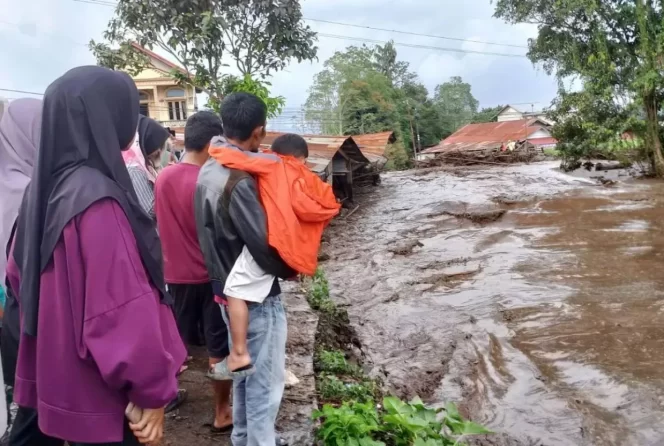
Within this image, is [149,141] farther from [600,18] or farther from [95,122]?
[600,18]

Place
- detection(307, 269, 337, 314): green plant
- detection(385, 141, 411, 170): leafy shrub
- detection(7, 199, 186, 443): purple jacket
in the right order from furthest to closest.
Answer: detection(385, 141, 411, 170): leafy shrub, detection(307, 269, 337, 314): green plant, detection(7, 199, 186, 443): purple jacket

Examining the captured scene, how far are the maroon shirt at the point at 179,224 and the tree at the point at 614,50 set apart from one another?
17.9 metres

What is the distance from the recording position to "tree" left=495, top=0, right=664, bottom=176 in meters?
17.4

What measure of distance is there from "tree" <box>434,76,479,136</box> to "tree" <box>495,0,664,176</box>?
35048mm

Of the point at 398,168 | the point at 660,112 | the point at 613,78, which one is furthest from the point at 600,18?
the point at 398,168

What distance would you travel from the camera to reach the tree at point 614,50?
17.4 metres

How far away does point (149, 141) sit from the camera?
12.5ft

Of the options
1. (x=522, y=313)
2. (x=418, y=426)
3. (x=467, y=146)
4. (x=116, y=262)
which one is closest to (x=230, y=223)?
(x=116, y=262)

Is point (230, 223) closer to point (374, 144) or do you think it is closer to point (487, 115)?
point (374, 144)

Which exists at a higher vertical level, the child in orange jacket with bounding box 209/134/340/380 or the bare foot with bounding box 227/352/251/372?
the child in orange jacket with bounding box 209/134/340/380

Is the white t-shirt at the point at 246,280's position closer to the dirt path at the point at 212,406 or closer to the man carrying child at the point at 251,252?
the man carrying child at the point at 251,252

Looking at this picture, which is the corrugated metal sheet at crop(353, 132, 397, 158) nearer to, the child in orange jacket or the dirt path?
the dirt path

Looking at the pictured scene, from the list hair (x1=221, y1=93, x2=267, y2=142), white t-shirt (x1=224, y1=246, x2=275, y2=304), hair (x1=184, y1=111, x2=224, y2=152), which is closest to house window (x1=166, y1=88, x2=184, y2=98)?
hair (x1=184, y1=111, x2=224, y2=152)

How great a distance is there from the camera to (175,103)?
29281mm
